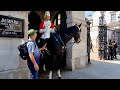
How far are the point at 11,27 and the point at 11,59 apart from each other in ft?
3.05

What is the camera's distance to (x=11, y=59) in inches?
239

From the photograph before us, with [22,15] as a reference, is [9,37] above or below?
below

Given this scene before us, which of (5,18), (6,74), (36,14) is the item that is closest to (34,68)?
(6,74)

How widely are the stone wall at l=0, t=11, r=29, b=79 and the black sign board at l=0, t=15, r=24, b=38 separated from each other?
0.37 feet

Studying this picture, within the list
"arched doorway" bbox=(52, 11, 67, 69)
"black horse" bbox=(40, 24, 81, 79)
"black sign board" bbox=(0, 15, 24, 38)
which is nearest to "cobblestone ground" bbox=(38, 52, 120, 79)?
"black horse" bbox=(40, 24, 81, 79)

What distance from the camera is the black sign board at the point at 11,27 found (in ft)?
18.7

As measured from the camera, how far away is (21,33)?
6398mm

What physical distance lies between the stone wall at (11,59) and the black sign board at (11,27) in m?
0.11

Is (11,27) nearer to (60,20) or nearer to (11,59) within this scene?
(11,59)

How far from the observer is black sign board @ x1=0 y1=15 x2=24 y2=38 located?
571cm
